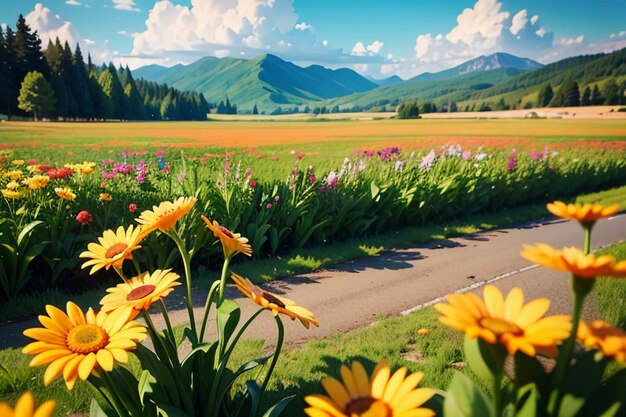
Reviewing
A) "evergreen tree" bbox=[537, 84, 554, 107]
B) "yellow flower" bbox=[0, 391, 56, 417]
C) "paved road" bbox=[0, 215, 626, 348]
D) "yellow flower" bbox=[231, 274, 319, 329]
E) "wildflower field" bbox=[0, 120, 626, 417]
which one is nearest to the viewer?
"yellow flower" bbox=[0, 391, 56, 417]

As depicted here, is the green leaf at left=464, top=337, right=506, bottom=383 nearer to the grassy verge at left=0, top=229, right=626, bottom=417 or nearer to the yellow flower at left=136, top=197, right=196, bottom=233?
the yellow flower at left=136, top=197, right=196, bottom=233

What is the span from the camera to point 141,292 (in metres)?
1.39

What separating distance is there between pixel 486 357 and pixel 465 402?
144mm

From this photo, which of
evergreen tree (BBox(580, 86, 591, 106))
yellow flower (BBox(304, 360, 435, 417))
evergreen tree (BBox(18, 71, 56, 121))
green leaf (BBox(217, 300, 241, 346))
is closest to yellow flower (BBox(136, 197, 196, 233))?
green leaf (BBox(217, 300, 241, 346))

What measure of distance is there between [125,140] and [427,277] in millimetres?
10636

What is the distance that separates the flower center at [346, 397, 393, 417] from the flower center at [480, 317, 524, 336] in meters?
0.26

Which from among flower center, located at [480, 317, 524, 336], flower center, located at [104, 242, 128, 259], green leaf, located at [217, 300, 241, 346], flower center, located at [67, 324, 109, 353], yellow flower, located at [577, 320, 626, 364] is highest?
flower center, located at [480, 317, 524, 336]

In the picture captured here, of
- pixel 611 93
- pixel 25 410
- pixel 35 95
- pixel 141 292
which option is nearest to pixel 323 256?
pixel 141 292

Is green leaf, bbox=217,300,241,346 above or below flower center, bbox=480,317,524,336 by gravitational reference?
below

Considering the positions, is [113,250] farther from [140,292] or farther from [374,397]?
[374,397]

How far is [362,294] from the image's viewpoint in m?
4.80

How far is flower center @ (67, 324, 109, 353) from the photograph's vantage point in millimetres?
1178

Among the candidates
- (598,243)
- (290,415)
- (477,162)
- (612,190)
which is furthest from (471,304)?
(612,190)

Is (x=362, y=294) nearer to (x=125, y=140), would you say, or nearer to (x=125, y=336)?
(x=125, y=336)
